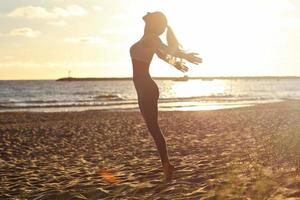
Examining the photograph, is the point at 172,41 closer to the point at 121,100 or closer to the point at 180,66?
the point at 180,66

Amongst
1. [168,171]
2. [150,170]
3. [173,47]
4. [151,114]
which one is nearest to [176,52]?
[173,47]

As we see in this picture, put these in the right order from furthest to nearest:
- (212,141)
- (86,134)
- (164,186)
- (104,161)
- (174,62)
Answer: (86,134) < (212,141) < (104,161) < (164,186) < (174,62)

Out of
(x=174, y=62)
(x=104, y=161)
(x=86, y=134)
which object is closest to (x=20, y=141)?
(x=86, y=134)

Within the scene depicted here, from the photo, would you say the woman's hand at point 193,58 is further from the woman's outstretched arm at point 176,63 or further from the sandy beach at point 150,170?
the sandy beach at point 150,170

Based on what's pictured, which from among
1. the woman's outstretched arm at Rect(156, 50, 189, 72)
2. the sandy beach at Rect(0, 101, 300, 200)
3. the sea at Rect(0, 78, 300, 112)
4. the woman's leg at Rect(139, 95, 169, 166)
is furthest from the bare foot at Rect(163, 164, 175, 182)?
the sea at Rect(0, 78, 300, 112)

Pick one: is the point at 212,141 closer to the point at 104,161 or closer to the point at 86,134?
the point at 104,161

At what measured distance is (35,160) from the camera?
11.3 meters

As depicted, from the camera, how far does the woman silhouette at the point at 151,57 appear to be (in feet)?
19.7

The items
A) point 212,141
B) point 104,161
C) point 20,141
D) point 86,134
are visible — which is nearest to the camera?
point 104,161

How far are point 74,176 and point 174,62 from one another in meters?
3.62

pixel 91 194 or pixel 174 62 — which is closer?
pixel 174 62

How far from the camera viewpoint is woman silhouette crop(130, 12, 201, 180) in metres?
6.00

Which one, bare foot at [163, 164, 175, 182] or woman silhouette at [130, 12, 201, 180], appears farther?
bare foot at [163, 164, 175, 182]

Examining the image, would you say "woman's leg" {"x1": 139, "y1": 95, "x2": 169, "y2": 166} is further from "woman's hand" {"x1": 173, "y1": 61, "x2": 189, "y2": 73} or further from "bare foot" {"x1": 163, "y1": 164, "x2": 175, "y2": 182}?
"woman's hand" {"x1": 173, "y1": 61, "x2": 189, "y2": 73}
